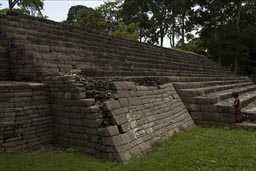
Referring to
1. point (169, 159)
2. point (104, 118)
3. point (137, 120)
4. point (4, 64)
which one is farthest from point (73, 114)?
point (4, 64)

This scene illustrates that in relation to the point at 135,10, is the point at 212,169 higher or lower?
lower

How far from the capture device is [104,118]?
218 inches

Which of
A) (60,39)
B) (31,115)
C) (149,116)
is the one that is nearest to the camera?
(31,115)

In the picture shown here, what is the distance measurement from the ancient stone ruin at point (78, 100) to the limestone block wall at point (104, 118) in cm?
2

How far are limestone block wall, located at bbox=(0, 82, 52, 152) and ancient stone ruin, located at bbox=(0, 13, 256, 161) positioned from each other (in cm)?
2

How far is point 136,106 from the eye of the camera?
6.46 meters

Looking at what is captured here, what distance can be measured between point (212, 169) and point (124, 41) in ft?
30.4

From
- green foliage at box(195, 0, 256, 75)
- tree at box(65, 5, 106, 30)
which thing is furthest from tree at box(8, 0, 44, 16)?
green foliage at box(195, 0, 256, 75)

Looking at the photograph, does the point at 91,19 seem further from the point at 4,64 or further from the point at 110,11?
the point at 4,64

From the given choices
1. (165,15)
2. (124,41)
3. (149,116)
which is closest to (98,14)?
(165,15)

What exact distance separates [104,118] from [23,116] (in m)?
1.74

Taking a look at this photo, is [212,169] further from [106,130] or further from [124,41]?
[124,41]

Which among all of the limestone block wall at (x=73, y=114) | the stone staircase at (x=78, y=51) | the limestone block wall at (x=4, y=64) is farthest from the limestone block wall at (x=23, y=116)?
the limestone block wall at (x=4, y=64)

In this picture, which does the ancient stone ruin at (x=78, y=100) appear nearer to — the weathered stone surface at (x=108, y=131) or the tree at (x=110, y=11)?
the weathered stone surface at (x=108, y=131)
